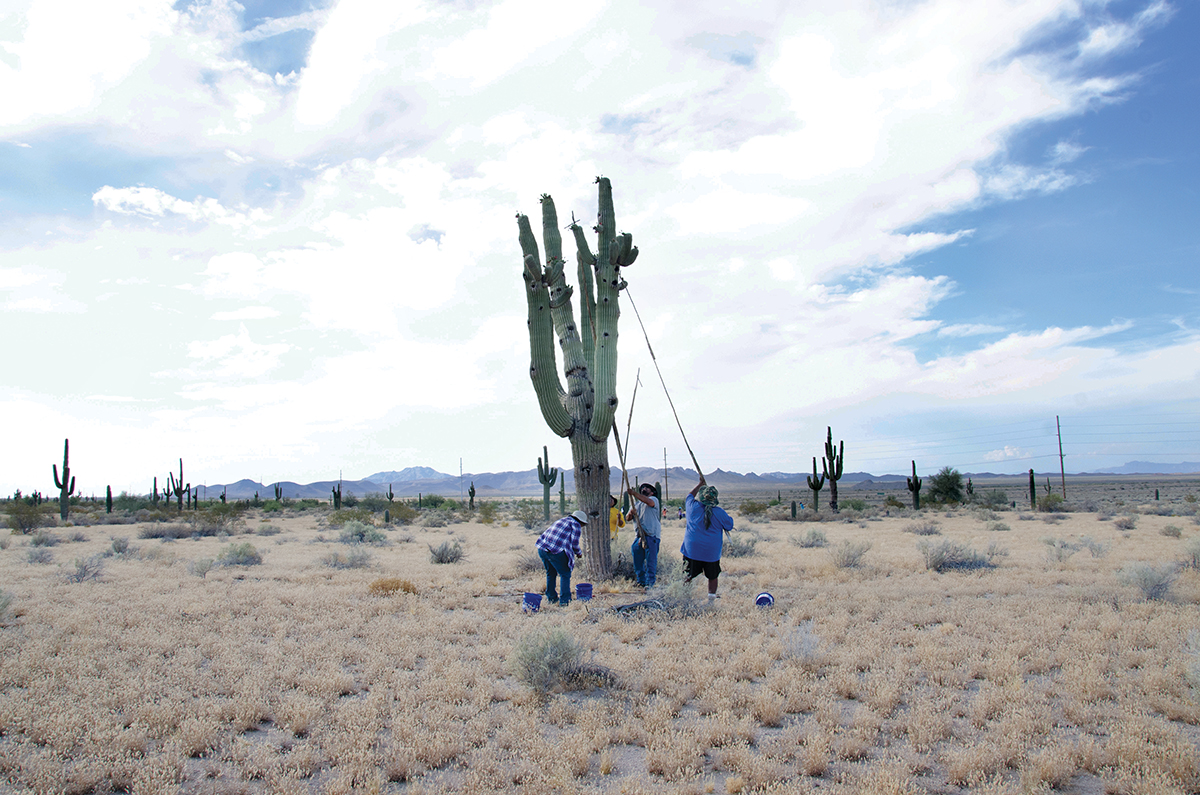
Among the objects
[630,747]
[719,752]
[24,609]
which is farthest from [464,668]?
[24,609]

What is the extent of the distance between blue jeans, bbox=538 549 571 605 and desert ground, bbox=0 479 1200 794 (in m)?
0.51

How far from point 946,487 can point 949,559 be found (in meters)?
34.0

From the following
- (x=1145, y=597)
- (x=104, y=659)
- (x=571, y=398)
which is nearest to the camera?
(x=104, y=659)

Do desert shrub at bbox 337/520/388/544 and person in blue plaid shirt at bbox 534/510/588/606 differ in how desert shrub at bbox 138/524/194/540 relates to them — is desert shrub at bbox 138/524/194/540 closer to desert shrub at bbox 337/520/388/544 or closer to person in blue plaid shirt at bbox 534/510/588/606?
desert shrub at bbox 337/520/388/544

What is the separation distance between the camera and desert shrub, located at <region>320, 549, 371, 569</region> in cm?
1503

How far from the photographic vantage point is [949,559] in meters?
13.2

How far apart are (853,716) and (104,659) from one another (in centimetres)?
742

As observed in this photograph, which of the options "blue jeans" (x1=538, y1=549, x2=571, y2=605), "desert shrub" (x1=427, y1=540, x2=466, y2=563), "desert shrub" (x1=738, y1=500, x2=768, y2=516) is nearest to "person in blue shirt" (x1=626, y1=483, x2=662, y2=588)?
"blue jeans" (x1=538, y1=549, x2=571, y2=605)

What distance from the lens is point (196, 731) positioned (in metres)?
4.98

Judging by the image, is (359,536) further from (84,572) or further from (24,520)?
(24,520)

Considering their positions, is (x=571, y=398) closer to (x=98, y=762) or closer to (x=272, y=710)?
(x=272, y=710)

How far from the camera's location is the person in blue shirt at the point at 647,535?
35.1 feet

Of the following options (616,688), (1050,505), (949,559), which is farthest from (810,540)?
(1050,505)

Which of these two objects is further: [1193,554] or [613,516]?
[1193,554]
